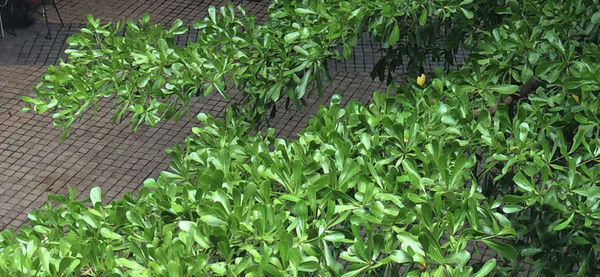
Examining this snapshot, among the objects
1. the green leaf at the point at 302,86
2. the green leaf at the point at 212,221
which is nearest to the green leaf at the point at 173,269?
the green leaf at the point at 212,221

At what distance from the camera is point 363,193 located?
3.58 meters

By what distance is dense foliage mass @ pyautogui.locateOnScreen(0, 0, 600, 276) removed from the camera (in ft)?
11.1

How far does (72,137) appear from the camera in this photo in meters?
10.5

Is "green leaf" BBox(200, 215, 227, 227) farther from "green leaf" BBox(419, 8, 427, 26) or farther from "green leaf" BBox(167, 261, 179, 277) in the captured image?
"green leaf" BBox(419, 8, 427, 26)

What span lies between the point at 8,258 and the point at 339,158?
138 cm

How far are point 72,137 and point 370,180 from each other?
24.4 feet

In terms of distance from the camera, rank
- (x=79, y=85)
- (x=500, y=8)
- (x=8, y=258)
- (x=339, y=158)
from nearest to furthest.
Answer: (x=8, y=258) → (x=339, y=158) → (x=79, y=85) → (x=500, y=8)

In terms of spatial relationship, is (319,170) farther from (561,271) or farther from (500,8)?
(500,8)

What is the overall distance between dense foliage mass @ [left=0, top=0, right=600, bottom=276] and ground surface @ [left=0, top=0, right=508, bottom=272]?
359 centimetres

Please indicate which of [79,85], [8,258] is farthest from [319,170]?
[79,85]

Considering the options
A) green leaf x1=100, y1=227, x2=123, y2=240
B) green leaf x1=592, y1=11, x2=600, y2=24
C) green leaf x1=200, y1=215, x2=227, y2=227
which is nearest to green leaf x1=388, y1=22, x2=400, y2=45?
green leaf x1=592, y1=11, x2=600, y2=24

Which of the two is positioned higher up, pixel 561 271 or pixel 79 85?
pixel 79 85

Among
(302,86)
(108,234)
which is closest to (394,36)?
(302,86)

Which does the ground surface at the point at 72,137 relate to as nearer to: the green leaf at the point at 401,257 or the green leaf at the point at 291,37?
the green leaf at the point at 291,37
